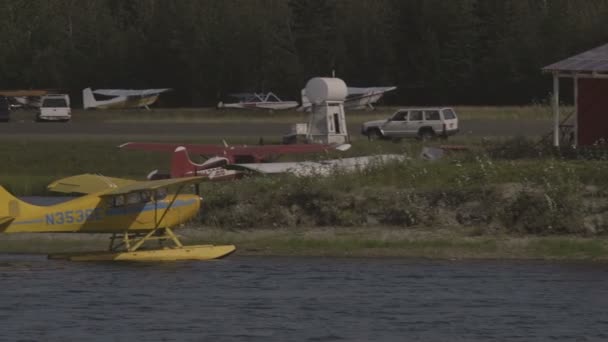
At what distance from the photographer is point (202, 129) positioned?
67.8m

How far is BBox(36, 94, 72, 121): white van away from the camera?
78688 mm

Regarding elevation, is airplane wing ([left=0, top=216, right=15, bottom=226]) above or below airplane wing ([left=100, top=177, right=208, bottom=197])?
below

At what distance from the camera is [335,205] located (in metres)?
29.7

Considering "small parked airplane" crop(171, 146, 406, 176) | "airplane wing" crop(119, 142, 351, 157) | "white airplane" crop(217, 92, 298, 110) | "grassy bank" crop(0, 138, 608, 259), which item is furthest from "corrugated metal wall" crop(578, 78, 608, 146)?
"white airplane" crop(217, 92, 298, 110)

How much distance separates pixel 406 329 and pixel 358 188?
961 cm

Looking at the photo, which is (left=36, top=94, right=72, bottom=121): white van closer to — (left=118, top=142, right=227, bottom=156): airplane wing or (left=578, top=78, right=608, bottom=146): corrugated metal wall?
(left=118, top=142, right=227, bottom=156): airplane wing

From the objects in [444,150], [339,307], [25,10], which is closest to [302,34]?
[25,10]

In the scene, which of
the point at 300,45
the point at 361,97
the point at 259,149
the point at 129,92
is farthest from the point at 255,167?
the point at 300,45

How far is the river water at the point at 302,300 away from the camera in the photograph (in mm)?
20562

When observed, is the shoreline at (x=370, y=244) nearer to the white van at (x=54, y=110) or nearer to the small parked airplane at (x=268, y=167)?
the small parked airplane at (x=268, y=167)

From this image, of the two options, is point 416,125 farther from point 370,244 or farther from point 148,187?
point 148,187

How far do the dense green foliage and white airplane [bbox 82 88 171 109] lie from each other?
267 inches

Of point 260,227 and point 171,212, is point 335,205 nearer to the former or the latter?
point 260,227

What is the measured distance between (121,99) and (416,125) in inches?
1620
